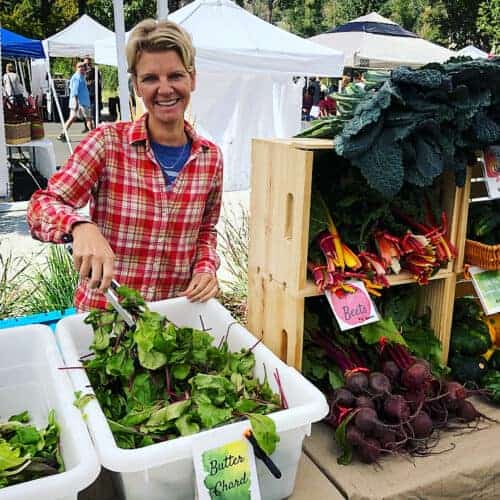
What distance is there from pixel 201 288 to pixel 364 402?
51 centimetres

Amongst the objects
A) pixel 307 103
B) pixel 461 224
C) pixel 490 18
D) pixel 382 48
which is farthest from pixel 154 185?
pixel 490 18

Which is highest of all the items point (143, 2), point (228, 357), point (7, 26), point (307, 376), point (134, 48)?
point (143, 2)

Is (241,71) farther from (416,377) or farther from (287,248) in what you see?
(416,377)

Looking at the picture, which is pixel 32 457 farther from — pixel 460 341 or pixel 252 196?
pixel 460 341

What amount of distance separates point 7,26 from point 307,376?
22.0 metres

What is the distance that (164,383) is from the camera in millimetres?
1178

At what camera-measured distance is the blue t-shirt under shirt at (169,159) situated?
1572mm

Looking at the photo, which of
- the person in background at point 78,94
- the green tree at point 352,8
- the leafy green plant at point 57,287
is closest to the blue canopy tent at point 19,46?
the person in background at point 78,94

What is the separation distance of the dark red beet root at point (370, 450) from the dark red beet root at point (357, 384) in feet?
0.37

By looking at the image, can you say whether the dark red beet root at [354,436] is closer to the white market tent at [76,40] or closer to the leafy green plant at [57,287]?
the leafy green plant at [57,287]

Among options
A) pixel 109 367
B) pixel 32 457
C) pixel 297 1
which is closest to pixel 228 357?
pixel 109 367

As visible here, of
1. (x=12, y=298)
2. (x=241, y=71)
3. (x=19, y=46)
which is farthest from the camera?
(x=19, y=46)

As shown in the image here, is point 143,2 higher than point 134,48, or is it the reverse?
point 143,2

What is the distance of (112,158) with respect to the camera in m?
1.52
